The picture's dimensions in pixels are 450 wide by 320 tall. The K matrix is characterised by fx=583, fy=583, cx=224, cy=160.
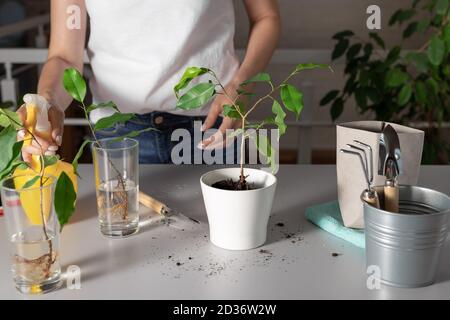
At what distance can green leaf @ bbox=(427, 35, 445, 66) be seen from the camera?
1.97 metres

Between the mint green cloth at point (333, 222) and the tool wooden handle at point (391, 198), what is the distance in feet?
0.30

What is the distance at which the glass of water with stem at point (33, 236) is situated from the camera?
2.44ft

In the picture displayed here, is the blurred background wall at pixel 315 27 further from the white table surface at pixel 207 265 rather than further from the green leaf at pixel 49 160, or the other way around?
the green leaf at pixel 49 160

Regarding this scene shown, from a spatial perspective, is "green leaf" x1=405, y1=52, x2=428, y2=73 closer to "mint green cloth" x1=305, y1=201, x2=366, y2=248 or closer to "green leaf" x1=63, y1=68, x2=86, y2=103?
"mint green cloth" x1=305, y1=201, x2=366, y2=248

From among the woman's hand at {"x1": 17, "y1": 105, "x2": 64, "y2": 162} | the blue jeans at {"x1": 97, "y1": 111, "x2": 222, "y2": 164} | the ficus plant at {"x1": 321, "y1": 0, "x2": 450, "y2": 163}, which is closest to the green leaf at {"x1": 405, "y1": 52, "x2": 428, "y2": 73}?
the ficus plant at {"x1": 321, "y1": 0, "x2": 450, "y2": 163}

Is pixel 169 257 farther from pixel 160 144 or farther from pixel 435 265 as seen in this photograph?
pixel 160 144

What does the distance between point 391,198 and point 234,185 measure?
0.23 meters

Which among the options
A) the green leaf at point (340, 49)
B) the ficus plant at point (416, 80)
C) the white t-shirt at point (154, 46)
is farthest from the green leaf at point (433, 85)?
the white t-shirt at point (154, 46)

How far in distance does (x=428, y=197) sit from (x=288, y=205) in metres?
0.30

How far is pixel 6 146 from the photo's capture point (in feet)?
2.49

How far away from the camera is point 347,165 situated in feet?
2.92

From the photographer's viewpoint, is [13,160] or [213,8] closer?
[13,160]

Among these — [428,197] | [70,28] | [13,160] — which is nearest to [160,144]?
[70,28]

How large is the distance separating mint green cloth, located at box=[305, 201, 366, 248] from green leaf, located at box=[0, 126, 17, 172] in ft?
1.57
